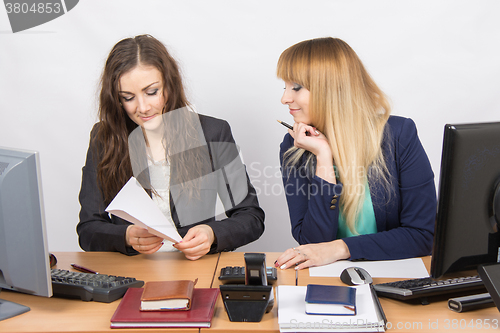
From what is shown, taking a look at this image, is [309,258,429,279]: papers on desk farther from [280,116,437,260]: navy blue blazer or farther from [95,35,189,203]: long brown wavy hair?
[95,35,189,203]: long brown wavy hair

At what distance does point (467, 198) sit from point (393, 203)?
709 millimetres

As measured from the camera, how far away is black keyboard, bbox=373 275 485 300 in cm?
108

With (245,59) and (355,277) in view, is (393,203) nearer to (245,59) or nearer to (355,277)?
(355,277)

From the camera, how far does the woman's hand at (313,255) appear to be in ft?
4.49

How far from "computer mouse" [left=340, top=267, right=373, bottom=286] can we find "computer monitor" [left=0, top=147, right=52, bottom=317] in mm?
789

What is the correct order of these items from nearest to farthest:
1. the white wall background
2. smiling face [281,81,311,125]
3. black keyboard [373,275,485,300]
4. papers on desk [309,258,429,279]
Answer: black keyboard [373,275,485,300], papers on desk [309,258,429,279], smiling face [281,81,311,125], the white wall background

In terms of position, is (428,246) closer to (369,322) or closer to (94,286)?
(369,322)

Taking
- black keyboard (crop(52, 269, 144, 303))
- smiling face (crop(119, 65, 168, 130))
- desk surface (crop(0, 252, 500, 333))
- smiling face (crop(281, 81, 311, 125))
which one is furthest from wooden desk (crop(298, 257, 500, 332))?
smiling face (crop(119, 65, 168, 130))

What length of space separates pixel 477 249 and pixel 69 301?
1.06m

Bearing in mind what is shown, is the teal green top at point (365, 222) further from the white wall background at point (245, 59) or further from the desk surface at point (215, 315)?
the white wall background at point (245, 59)

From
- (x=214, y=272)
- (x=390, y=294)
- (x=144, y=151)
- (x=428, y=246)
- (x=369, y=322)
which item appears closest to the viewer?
(x=369, y=322)

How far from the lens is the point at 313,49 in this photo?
1670 millimetres

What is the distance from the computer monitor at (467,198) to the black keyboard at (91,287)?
32.1 inches

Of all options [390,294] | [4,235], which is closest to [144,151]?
[4,235]
